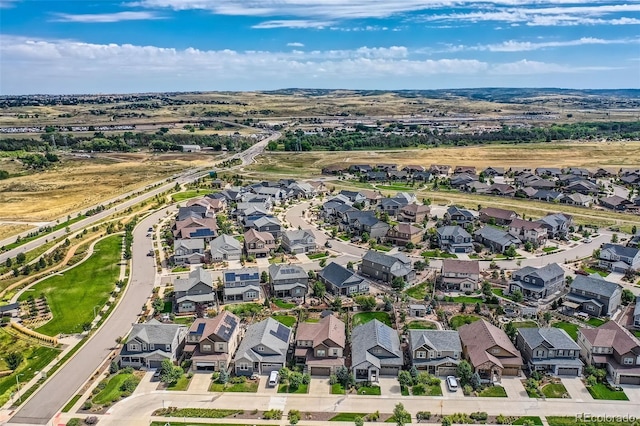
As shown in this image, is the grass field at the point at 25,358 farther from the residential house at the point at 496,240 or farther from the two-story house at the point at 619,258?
the two-story house at the point at 619,258

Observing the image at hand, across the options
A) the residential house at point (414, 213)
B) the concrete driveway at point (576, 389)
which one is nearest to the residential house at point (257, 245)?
the residential house at point (414, 213)

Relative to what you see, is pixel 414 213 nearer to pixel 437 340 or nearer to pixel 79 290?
pixel 437 340

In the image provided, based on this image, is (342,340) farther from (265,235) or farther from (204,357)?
(265,235)

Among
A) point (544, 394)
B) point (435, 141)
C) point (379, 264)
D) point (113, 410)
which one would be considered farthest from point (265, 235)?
point (435, 141)

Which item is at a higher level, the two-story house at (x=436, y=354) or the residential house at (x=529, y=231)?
the residential house at (x=529, y=231)

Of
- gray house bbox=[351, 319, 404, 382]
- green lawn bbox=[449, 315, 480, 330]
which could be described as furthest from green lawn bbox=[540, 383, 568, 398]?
gray house bbox=[351, 319, 404, 382]
